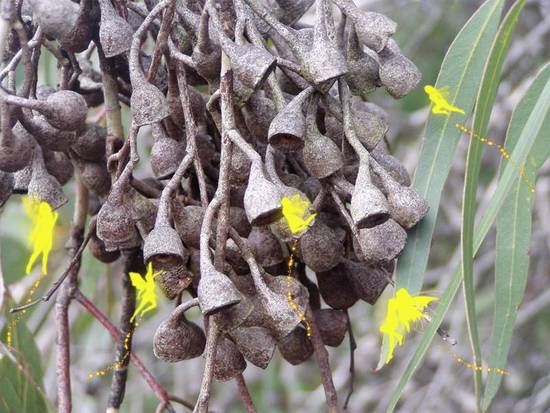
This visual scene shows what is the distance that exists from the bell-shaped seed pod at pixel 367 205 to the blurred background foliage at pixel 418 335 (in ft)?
3.89

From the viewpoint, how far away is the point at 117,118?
935 mm

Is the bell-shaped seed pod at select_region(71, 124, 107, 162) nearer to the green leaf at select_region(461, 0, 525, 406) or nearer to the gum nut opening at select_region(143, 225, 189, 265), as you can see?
the gum nut opening at select_region(143, 225, 189, 265)

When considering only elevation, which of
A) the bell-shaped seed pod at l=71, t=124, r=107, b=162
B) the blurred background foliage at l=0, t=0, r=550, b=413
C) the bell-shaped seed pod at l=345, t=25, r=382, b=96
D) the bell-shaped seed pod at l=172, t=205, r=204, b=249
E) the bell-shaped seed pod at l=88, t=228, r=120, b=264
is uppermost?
the bell-shaped seed pod at l=345, t=25, r=382, b=96

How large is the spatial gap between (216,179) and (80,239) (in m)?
0.21

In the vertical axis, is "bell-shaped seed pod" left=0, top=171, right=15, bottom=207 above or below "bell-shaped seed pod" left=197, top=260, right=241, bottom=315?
below

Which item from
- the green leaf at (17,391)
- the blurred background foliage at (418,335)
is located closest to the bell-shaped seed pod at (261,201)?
the green leaf at (17,391)

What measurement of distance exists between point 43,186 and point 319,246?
271 mm

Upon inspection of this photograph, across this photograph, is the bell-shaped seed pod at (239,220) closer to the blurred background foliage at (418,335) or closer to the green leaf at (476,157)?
the green leaf at (476,157)

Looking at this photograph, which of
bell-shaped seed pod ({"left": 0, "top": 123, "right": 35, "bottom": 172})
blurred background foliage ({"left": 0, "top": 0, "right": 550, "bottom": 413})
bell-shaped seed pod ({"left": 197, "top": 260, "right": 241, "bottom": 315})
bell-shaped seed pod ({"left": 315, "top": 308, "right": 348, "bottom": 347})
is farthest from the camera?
blurred background foliage ({"left": 0, "top": 0, "right": 550, "bottom": 413})

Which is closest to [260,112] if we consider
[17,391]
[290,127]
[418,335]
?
[290,127]

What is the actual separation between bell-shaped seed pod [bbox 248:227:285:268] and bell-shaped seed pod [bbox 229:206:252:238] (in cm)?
1

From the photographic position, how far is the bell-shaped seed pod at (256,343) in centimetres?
77

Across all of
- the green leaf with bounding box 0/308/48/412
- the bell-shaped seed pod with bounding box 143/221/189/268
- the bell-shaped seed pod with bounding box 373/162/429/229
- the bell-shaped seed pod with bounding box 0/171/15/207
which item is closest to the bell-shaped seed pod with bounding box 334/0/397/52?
the bell-shaped seed pod with bounding box 373/162/429/229

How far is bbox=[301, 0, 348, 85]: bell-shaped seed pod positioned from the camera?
79cm
